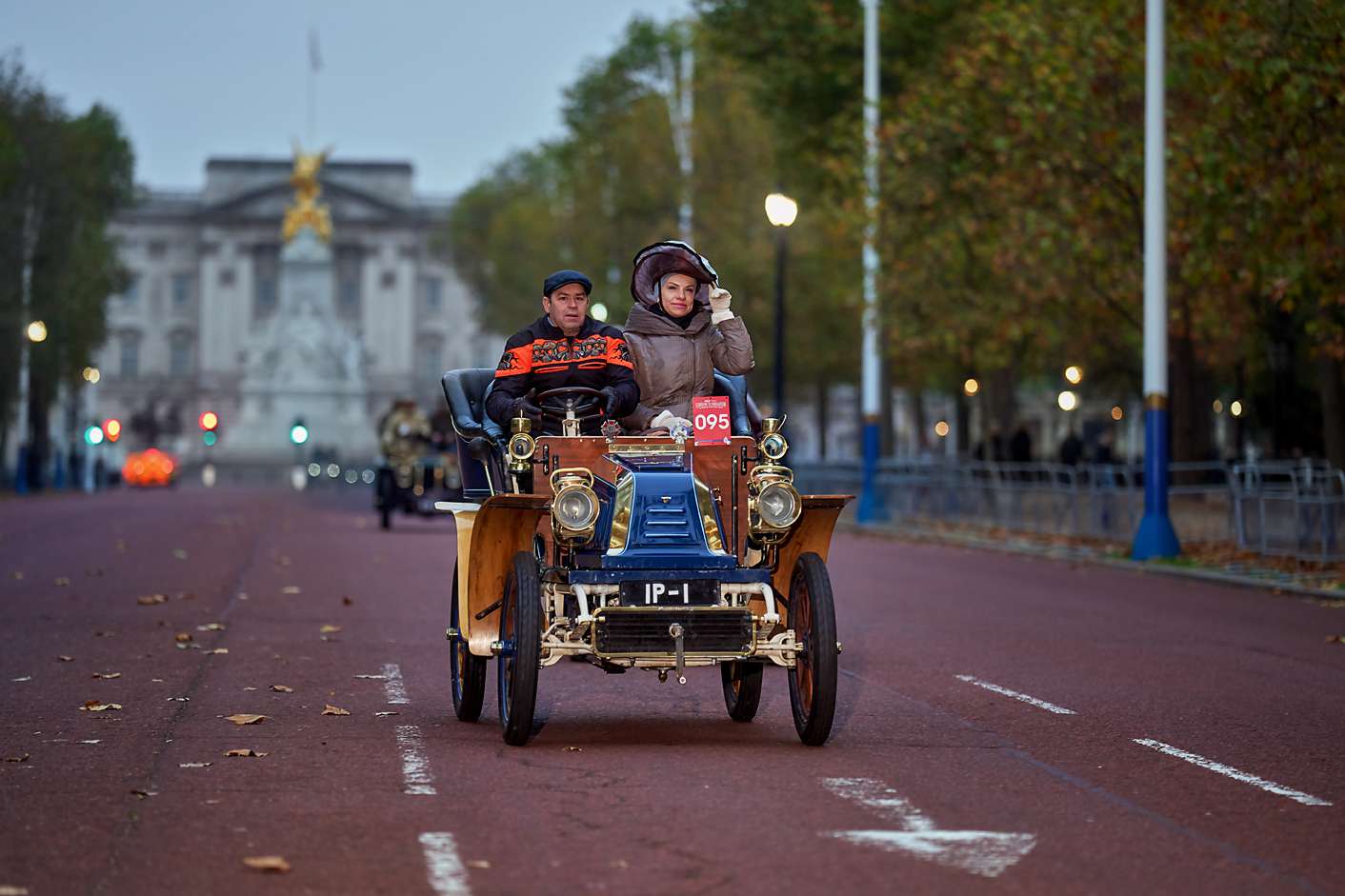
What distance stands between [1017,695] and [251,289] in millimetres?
141698

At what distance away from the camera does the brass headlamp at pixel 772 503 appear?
31.4ft

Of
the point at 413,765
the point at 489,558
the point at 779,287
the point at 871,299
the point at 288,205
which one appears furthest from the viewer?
the point at 288,205

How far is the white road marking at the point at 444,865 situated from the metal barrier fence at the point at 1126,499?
18330 millimetres

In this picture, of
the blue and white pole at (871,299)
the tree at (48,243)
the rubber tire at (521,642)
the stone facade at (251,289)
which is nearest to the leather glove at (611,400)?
the rubber tire at (521,642)

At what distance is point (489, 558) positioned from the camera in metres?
9.91

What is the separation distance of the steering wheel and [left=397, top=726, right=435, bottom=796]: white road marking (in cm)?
160

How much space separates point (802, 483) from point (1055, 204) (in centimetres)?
1749

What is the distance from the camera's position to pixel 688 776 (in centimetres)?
874

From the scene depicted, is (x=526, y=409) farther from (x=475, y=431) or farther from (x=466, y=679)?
(x=466, y=679)

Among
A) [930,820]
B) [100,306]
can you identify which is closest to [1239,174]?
[930,820]

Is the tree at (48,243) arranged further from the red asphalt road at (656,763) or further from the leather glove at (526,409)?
the leather glove at (526,409)

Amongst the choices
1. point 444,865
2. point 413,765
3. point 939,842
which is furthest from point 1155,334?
point 444,865

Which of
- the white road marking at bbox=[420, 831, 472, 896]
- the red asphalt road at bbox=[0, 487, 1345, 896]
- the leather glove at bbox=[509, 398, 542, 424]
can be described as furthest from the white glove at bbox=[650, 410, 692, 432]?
the white road marking at bbox=[420, 831, 472, 896]

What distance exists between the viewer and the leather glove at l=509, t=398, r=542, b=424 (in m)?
10.1
